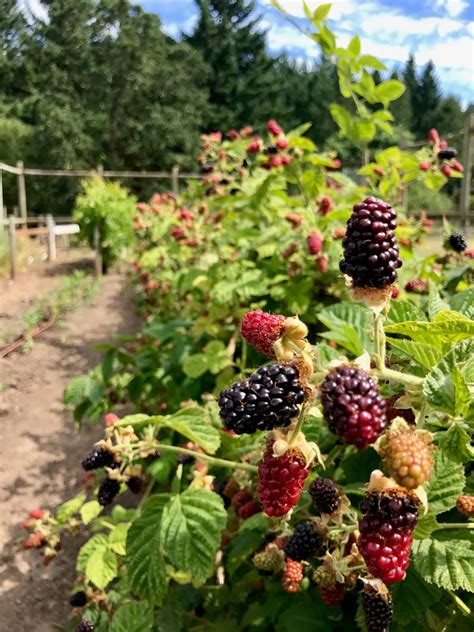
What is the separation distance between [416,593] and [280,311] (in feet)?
4.04

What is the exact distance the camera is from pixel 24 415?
3.50 m

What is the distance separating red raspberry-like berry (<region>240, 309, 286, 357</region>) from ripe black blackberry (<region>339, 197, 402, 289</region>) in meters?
0.09

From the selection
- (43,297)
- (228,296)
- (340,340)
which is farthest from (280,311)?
(43,297)

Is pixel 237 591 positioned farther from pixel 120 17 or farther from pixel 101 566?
pixel 120 17

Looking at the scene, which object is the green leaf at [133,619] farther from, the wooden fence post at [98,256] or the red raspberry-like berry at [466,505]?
the wooden fence post at [98,256]

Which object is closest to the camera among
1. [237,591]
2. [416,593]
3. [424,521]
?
[424,521]

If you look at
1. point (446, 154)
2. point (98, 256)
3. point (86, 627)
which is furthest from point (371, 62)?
point (98, 256)

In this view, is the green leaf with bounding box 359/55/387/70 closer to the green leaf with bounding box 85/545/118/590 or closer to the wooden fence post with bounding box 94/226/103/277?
the green leaf with bounding box 85/545/118/590

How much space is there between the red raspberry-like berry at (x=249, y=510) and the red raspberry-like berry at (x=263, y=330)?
0.67m

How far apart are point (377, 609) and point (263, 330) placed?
371 mm

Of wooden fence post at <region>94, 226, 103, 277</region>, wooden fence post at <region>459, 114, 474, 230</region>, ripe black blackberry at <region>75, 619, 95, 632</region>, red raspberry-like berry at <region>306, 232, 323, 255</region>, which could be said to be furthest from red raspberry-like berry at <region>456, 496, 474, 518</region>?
wooden fence post at <region>94, 226, 103, 277</region>

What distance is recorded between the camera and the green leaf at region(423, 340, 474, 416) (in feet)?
1.80

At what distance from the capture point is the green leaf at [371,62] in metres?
1.50

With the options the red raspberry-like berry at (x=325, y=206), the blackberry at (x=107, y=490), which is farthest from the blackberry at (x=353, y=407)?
the red raspberry-like berry at (x=325, y=206)
